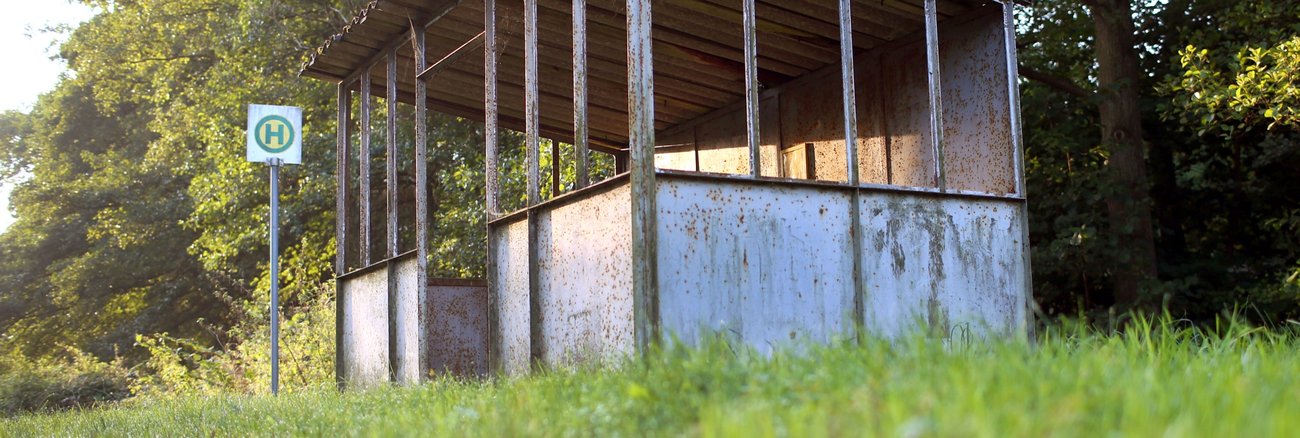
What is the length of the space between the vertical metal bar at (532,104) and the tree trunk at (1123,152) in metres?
8.96

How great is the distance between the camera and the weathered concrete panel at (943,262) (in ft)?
26.2

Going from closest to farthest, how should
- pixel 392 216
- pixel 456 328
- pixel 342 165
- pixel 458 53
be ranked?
1. pixel 458 53
2. pixel 456 328
3. pixel 392 216
4. pixel 342 165

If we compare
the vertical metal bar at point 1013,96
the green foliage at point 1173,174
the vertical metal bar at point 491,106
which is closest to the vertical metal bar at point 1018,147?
the vertical metal bar at point 1013,96

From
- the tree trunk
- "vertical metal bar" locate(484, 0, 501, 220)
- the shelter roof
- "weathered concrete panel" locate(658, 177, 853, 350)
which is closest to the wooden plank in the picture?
the shelter roof

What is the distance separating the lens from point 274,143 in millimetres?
10328

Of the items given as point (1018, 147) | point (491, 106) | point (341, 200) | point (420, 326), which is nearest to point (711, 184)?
point (491, 106)

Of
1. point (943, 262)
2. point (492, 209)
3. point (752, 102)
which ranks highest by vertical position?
point (752, 102)

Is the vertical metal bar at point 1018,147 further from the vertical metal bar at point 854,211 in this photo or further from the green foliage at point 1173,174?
the green foliage at point 1173,174

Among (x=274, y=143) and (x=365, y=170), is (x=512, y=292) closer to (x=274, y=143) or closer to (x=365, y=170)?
(x=274, y=143)

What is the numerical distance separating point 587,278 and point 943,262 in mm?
2530

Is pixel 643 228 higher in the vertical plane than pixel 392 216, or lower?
lower

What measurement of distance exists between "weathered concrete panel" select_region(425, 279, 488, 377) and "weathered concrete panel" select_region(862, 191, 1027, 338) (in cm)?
385

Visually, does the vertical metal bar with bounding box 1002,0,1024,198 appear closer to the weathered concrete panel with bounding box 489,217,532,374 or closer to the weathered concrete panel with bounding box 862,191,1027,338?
the weathered concrete panel with bounding box 862,191,1027,338

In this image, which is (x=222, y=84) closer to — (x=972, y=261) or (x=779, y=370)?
(x=972, y=261)
